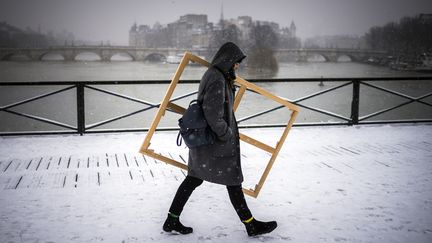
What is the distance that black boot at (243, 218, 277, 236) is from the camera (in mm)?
3270

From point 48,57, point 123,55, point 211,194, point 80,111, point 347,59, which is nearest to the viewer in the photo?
point 211,194

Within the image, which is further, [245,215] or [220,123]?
[245,215]

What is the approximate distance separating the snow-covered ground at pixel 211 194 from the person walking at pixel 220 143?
344 millimetres

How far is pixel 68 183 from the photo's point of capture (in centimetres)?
461

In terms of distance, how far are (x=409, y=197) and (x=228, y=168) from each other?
228 cm

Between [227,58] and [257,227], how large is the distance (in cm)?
137

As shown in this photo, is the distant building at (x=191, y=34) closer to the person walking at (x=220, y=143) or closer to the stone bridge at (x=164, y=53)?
the stone bridge at (x=164, y=53)

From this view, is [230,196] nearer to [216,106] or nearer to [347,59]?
[216,106]

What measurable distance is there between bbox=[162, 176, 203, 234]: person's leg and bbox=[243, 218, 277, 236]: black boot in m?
0.49

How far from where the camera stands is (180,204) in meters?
3.24

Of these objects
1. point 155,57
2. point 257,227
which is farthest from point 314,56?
point 257,227

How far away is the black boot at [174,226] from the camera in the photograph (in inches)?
130

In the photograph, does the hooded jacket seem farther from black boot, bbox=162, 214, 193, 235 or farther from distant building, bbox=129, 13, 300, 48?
distant building, bbox=129, 13, 300, 48

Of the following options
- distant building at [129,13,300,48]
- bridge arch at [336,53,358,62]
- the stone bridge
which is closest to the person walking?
the stone bridge
